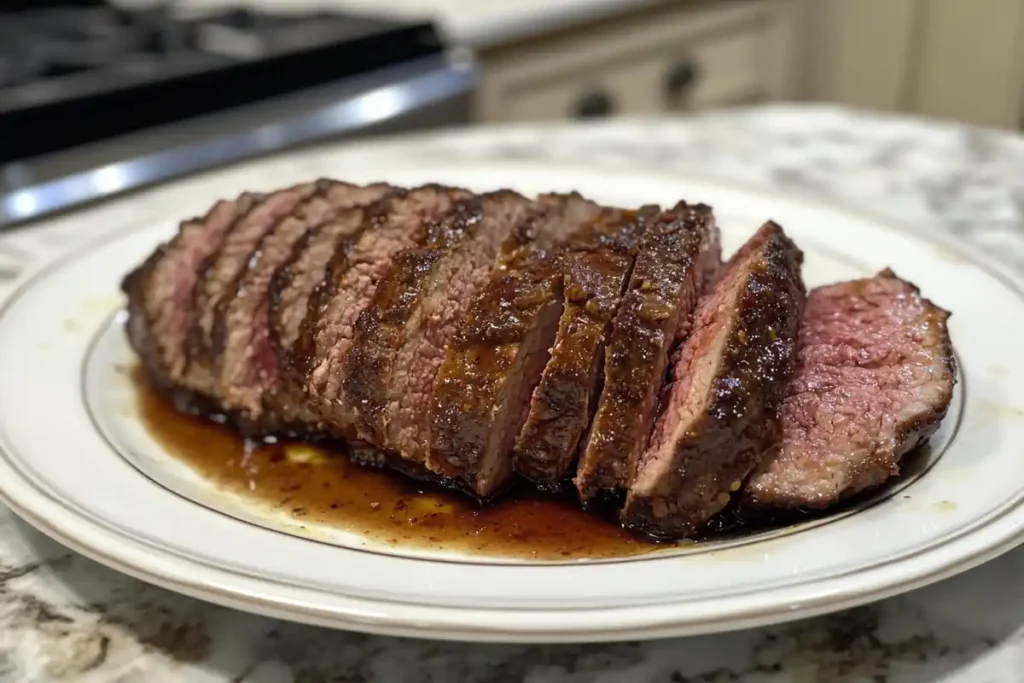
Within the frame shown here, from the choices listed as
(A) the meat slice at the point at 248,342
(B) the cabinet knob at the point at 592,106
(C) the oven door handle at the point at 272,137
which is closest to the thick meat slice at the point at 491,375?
(A) the meat slice at the point at 248,342

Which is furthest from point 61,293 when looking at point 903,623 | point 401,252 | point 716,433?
point 903,623

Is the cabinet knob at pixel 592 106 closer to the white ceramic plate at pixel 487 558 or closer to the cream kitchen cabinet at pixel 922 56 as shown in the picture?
the cream kitchen cabinet at pixel 922 56

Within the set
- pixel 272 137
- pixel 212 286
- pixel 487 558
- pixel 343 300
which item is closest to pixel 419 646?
pixel 487 558

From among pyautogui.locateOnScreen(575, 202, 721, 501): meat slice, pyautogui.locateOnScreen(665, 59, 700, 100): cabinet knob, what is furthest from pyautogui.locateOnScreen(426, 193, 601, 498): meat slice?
pyautogui.locateOnScreen(665, 59, 700, 100): cabinet knob

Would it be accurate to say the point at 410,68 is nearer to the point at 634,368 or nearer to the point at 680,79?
the point at 680,79

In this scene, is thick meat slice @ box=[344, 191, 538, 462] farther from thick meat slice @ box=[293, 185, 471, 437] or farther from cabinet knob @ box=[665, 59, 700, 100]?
cabinet knob @ box=[665, 59, 700, 100]

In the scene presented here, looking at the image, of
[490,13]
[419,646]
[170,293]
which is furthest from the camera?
[490,13]

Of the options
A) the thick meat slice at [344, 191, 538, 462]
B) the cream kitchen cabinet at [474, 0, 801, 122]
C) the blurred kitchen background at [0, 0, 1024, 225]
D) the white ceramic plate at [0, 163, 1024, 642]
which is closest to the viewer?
the white ceramic plate at [0, 163, 1024, 642]
